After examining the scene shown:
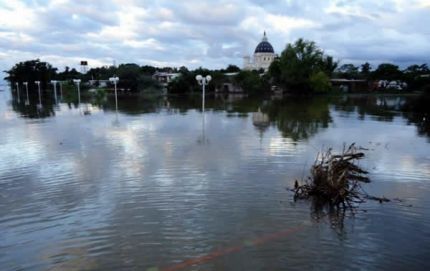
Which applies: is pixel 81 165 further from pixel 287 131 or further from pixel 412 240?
pixel 287 131

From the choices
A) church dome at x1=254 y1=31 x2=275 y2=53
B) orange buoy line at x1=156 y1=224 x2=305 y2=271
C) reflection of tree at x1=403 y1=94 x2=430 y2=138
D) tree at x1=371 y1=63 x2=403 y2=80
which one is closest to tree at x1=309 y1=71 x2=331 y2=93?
tree at x1=371 y1=63 x2=403 y2=80

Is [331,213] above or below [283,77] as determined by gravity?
below

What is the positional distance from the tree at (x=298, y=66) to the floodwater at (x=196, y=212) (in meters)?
54.6

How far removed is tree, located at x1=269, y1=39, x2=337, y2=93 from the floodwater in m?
54.6

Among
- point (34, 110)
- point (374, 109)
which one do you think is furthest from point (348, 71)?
point (34, 110)

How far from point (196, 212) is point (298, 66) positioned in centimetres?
6395

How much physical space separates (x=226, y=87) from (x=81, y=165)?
229ft

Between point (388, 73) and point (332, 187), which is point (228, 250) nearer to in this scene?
point (332, 187)

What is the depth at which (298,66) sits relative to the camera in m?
67.7

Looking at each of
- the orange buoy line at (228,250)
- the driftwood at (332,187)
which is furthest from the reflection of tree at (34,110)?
→ the orange buoy line at (228,250)

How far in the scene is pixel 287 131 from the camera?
Result: 18.2 m

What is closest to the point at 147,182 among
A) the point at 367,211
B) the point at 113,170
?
the point at 113,170

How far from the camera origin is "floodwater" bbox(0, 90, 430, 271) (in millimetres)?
5508

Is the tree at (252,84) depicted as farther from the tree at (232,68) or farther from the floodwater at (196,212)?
the floodwater at (196,212)
